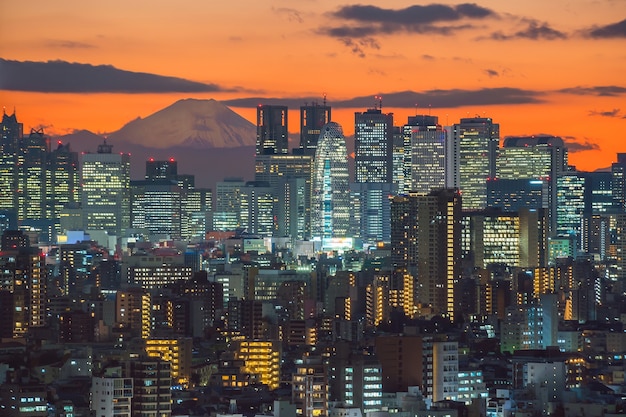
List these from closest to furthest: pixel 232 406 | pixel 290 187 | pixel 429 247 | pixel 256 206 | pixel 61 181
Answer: pixel 232 406
pixel 429 247
pixel 61 181
pixel 256 206
pixel 290 187

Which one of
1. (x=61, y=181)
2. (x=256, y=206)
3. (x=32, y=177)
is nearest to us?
(x=32, y=177)

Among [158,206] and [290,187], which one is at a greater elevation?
[290,187]

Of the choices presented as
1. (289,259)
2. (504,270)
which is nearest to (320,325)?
(504,270)

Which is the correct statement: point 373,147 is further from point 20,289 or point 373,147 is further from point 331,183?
point 20,289

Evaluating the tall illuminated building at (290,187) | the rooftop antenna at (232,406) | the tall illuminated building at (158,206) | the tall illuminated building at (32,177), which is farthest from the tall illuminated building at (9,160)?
the rooftop antenna at (232,406)

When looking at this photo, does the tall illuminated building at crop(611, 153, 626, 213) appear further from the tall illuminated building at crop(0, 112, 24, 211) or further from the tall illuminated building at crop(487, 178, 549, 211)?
the tall illuminated building at crop(0, 112, 24, 211)

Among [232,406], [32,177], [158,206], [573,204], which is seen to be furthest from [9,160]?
[232,406]
